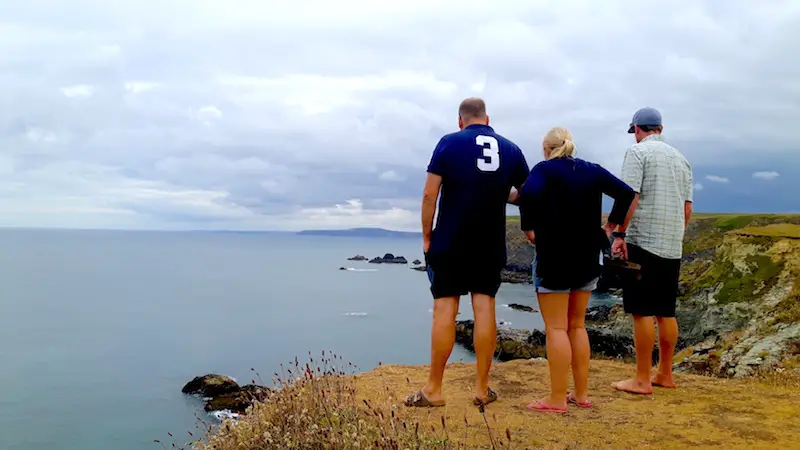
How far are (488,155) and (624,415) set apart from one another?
9.27 ft

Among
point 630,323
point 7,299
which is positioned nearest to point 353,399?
point 630,323

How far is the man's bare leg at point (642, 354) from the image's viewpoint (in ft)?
21.4

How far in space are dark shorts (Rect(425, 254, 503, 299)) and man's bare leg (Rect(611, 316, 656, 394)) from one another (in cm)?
178

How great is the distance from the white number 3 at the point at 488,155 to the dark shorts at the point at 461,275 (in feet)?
2.98

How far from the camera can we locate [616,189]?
5.94 meters

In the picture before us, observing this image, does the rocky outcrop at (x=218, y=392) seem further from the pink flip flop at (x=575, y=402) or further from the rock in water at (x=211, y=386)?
the pink flip flop at (x=575, y=402)

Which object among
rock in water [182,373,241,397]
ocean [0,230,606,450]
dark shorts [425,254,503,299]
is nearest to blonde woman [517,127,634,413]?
dark shorts [425,254,503,299]

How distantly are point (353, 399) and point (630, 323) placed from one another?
37295 millimetres

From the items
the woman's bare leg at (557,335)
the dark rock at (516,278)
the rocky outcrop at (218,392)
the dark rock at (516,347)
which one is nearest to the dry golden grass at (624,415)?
the woman's bare leg at (557,335)

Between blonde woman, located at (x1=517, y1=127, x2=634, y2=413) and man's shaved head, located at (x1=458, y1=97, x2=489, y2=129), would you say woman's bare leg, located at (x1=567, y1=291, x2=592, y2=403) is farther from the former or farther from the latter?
man's shaved head, located at (x1=458, y1=97, x2=489, y2=129)

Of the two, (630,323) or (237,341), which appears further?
(237,341)

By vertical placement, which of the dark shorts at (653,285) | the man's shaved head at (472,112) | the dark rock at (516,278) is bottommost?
the dark rock at (516,278)

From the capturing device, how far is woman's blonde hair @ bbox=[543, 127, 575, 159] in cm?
576

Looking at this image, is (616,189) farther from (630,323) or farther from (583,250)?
(630,323)
